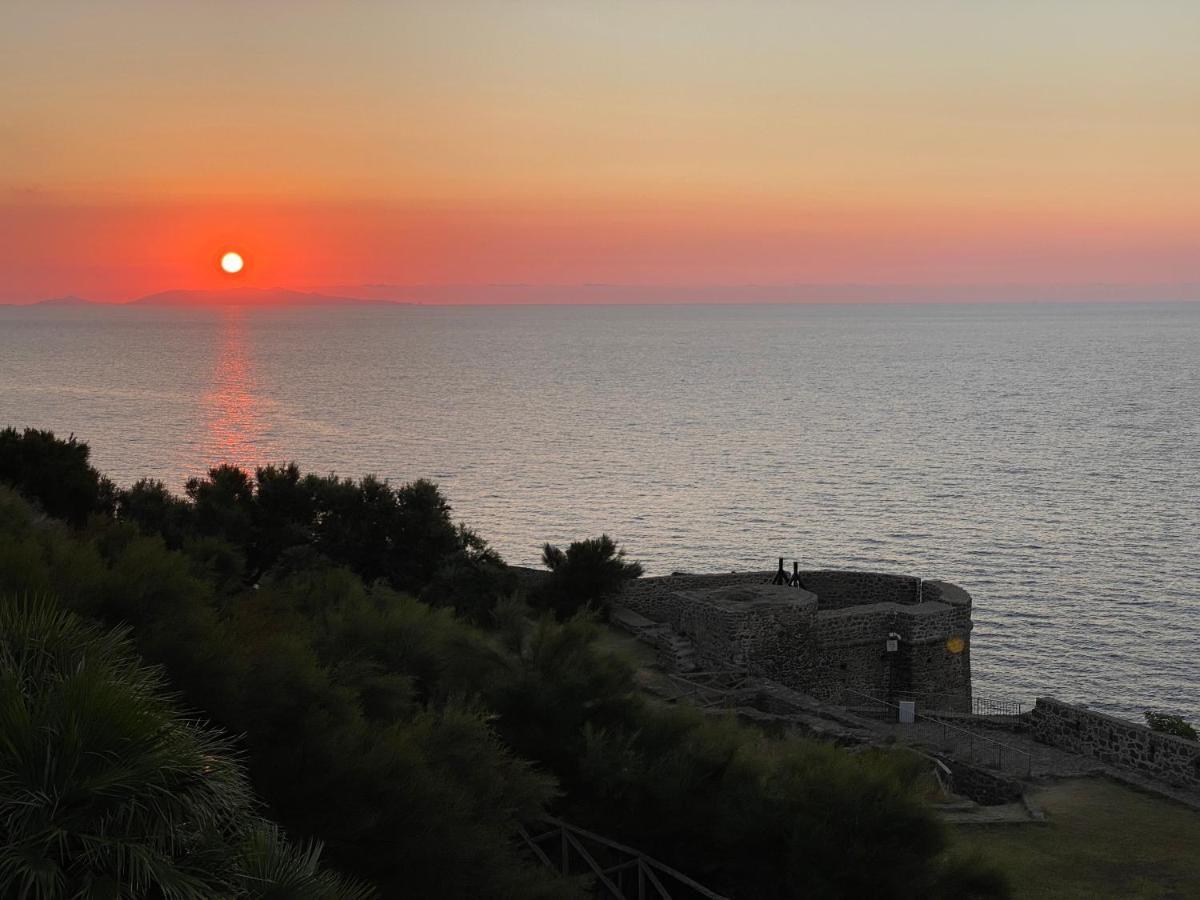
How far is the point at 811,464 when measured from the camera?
268ft

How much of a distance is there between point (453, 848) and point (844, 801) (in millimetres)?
4786

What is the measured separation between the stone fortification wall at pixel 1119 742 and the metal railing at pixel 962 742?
3.28 feet

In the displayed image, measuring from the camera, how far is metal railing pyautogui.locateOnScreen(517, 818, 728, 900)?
44.5 feet

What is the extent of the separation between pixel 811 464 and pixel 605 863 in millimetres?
68702

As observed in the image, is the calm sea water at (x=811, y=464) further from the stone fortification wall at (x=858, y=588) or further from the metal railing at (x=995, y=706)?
the stone fortification wall at (x=858, y=588)

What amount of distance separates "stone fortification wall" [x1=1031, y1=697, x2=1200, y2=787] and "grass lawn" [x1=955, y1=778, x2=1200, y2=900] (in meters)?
1.15

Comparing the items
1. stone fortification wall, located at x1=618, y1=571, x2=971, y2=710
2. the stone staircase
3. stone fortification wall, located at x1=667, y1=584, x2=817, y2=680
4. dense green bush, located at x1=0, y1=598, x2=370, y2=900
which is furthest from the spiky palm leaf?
stone fortification wall, located at x1=618, y1=571, x2=971, y2=710

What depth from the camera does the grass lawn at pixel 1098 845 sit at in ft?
50.4

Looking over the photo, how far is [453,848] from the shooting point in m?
10.8

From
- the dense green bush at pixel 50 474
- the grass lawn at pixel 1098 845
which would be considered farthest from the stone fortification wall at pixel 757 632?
the dense green bush at pixel 50 474

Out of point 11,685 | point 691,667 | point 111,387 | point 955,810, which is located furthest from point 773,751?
point 111,387

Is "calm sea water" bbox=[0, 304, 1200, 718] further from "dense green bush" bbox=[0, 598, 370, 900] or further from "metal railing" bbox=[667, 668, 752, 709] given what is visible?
"dense green bush" bbox=[0, 598, 370, 900]

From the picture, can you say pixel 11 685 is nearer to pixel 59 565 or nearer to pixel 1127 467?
pixel 59 565

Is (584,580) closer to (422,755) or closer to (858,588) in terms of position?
(858,588)
